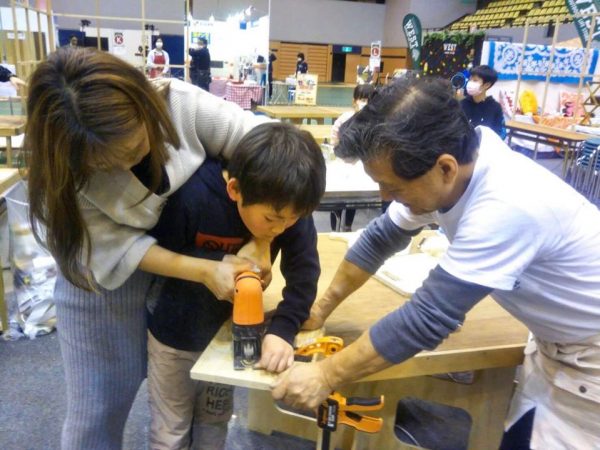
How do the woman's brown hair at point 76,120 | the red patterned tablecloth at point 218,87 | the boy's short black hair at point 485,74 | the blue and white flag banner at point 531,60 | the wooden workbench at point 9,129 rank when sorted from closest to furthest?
the woman's brown hair at point 76,120
the wooden workbench at point 9,129
the boy's short black hair at point 485,74
the blue and white flag banner at point 531,60
the red patterned tablecloth at point 218,87

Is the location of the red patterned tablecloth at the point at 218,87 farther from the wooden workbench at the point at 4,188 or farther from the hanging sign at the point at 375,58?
the wooden workbench at the point at 4,188

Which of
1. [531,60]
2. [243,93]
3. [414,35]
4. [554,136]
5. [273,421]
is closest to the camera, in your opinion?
[273,421]

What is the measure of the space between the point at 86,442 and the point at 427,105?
96 cm

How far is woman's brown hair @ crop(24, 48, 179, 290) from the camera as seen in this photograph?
0.73 metres

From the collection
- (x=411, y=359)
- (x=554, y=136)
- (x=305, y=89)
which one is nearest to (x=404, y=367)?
(x=411, y=359)

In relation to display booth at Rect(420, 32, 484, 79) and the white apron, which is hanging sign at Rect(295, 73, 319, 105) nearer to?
display booth at Rect(420, 32, 484, 79)

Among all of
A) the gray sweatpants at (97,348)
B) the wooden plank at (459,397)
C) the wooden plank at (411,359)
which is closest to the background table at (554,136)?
the wooden plank at (459,397)

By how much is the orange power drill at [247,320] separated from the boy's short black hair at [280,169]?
0.14 meters

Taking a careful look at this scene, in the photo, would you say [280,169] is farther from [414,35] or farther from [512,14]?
[512,14]

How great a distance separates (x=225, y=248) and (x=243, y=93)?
7.45 metres

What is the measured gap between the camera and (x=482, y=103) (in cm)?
406

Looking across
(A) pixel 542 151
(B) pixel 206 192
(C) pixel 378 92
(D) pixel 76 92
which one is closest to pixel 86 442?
(B) pixel 206 192

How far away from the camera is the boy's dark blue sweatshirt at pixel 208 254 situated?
96cm

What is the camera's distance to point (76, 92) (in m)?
0.73
